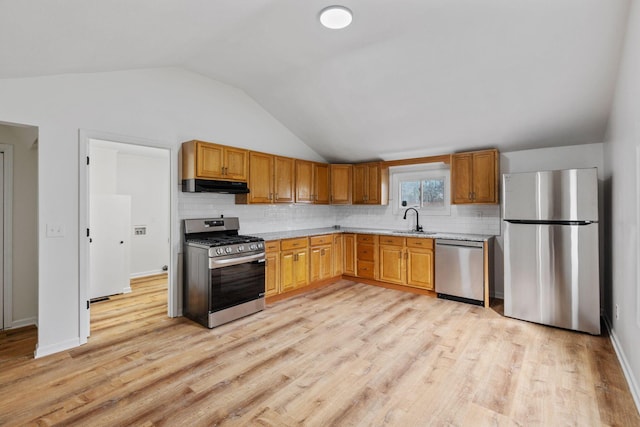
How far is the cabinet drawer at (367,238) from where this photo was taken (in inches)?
202

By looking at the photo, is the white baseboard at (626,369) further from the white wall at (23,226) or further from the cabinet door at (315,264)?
the white wall at (23,226)

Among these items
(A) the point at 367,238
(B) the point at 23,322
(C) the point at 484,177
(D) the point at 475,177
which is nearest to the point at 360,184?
(A) the point at 367,238

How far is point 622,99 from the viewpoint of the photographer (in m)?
2.59

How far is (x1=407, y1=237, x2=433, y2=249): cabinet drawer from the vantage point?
457 centimetres

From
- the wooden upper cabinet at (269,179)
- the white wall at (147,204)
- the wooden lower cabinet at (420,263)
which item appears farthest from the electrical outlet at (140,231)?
the wooden lower cabinet at (420,263)

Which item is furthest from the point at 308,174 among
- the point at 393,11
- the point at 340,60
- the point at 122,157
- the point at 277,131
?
the point at 122,157

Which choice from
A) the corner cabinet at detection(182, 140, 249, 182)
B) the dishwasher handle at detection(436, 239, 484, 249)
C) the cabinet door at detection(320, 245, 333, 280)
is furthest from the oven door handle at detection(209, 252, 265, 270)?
the dishwasher handle at detection(436, 239, 484, 249)

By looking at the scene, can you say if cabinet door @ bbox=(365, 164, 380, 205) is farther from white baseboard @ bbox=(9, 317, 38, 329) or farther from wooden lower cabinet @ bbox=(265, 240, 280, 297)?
white baseboard @ bbox=(9, 317, 38, 329)

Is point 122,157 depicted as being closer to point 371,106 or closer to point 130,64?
point 130,64

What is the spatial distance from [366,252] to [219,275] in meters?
2.60

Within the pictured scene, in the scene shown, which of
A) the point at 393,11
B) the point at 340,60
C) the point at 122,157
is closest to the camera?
the point at 393,11

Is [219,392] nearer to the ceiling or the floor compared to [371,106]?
nearer to the floor

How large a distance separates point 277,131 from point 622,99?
411cm

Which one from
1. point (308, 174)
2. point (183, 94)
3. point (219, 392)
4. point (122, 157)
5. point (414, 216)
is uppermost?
point (183, 94)
